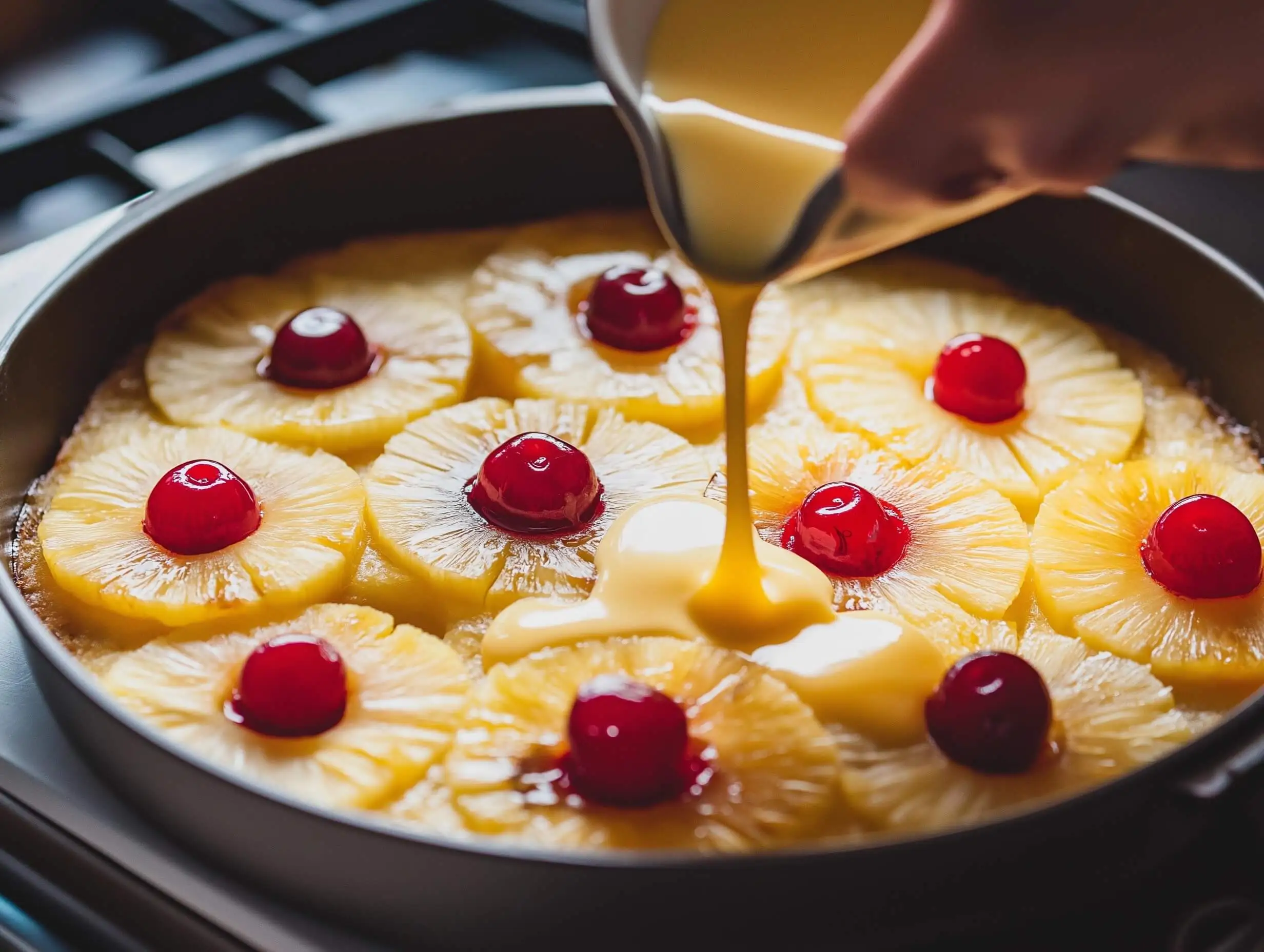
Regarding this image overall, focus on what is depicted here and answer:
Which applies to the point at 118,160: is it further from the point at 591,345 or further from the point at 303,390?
the point at 591,345

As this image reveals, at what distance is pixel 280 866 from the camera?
4.57 ft

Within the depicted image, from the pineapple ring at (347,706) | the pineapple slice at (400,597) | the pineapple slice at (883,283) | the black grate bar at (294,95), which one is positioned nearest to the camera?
the pineapple ring at (347,706)

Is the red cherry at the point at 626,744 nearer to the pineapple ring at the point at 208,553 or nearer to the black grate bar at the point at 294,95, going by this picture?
the pineapple ring at the point at 208,553

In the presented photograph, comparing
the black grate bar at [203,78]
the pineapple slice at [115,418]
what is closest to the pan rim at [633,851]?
the pineapple slice at [115,418]

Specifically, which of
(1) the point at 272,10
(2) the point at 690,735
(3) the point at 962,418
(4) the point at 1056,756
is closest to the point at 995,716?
(4) the point at 1056,756

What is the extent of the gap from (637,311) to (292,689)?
0.89 metres

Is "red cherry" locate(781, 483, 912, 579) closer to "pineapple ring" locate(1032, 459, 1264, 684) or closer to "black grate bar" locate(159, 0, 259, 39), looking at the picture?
"pineapple ring" locate(1032, 459, 1264, 684)

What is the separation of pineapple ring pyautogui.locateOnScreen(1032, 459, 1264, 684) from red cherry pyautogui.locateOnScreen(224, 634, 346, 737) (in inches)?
34.5

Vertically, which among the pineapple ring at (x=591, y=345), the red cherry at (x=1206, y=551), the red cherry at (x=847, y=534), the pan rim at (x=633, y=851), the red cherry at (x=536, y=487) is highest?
the pineapple ring at (x=591, y=345)

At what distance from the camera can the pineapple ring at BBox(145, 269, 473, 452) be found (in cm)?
206

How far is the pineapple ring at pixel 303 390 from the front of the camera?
6.76ft

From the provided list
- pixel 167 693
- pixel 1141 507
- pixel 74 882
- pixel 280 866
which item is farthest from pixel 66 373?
pixel 1141 507

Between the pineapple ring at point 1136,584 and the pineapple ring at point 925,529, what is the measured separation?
0.18 feet

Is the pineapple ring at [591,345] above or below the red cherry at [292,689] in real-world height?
above
